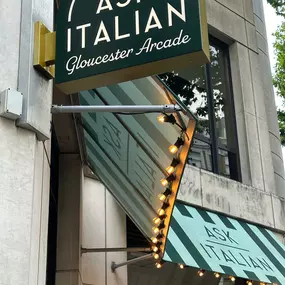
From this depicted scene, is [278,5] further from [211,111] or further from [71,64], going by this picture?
[71,64]

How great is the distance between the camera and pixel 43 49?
205 inches

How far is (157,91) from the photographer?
6621 millimetres

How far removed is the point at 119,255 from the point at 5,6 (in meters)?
5.71

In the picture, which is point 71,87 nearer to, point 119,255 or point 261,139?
point 119,255

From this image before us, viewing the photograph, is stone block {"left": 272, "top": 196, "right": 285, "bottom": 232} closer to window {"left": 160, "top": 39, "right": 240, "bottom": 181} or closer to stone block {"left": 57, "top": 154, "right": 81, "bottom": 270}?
window {"left": 160, "top": 39, "right": 240, "bottom": 181}

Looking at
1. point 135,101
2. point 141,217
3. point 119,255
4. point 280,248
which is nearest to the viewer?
point 135,101

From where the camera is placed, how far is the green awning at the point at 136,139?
675 cm

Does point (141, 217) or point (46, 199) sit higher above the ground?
point (141, 217)

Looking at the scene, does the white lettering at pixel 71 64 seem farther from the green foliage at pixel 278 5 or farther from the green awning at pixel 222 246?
the green foliage at pixel 278 5

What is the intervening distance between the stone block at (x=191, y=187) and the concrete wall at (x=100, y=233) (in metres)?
→ 1.41

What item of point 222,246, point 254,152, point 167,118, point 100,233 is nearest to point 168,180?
point 167,118

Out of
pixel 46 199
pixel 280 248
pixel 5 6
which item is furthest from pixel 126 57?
pixel 280 248

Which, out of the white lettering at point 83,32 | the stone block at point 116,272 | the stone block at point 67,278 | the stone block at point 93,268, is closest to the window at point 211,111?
the stone block at point 116,272

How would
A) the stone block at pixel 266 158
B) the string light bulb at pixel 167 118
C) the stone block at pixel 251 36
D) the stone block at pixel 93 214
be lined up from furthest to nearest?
1. the stone block at pixel 251 36
2. the stone block at pixel 266 158
3. the stone block at pixel 93 214
4. the string light bulb at pixel 167 118
